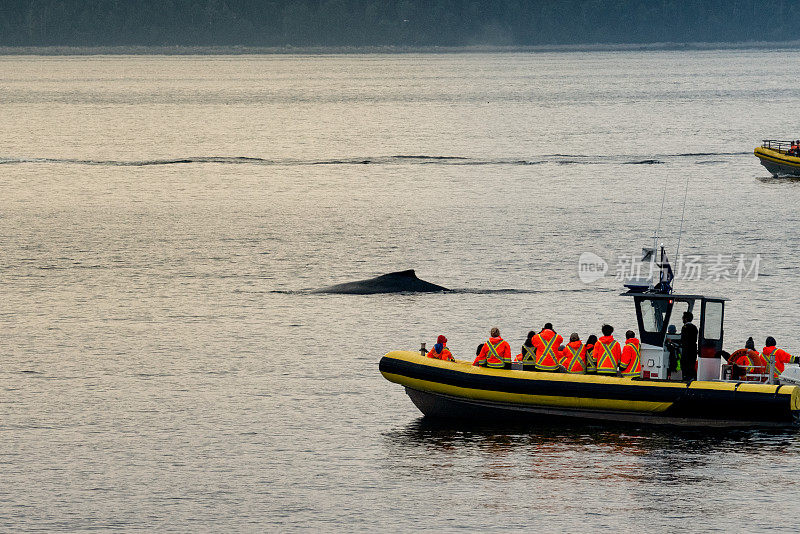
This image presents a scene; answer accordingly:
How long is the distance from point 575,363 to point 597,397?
1.10m

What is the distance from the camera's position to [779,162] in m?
91.1

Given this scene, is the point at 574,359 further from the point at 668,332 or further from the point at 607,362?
the point at 668,332

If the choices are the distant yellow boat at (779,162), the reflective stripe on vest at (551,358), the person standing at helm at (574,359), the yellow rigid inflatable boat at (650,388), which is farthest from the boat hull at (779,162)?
the reflective stripe on vest at (551,358)

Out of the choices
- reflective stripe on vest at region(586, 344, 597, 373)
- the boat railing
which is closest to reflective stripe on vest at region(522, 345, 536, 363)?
reflective stripe on vest at region(586, 344, 597, 373)

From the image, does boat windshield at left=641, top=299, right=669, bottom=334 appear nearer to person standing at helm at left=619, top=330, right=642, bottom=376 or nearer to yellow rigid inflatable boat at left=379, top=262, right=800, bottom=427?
yellow rigid inflatable boat at left=379, top=262, right=800, bottom=427

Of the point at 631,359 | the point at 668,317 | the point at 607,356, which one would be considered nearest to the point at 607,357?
the point at 607,356

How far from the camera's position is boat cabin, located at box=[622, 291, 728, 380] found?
31.4 meters

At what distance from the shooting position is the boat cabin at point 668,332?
3142 cm

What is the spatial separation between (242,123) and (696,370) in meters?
157

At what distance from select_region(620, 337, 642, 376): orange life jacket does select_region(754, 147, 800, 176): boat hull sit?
62562 mm

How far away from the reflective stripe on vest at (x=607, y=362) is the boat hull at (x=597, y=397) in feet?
0.93

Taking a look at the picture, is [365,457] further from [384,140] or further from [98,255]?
[384,140]

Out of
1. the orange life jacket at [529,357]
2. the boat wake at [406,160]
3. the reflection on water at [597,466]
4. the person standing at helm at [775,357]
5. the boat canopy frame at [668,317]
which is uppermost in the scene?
the boat wake at [406,160]

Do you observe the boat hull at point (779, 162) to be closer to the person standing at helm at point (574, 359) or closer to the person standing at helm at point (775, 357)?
the person standing at helm at point (775, 357)
